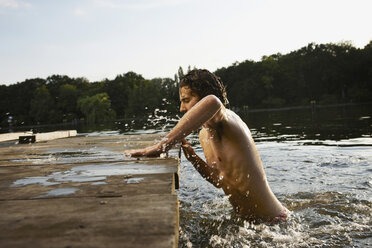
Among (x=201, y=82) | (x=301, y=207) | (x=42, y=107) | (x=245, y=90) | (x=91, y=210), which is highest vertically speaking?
(x=245, y=90)

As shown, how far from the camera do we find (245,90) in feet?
276

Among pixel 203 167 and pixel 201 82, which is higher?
pixel 201 82

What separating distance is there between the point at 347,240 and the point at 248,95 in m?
83.4

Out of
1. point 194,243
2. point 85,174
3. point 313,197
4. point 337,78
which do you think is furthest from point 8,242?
point 337,78

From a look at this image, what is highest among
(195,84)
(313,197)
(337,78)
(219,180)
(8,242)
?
(337,78)

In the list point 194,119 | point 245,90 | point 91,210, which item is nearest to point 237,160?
point 194,119

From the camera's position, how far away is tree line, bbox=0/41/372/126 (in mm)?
72875

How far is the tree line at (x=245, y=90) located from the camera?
7288 cm

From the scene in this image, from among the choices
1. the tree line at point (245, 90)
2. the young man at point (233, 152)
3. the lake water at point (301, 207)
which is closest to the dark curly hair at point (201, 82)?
the young man at point (233, 152)

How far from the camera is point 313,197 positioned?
445 centimetres

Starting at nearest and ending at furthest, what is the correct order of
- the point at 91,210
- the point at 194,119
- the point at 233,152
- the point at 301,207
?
the point at 91,210, the point at 194,119, the point at 233,152, the point at 301,207

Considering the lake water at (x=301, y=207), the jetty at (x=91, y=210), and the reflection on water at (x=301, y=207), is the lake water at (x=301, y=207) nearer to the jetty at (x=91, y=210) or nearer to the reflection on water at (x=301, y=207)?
the reflection on water at (x=301, y=207)

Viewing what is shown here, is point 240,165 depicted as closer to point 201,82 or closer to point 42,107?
point 201,82

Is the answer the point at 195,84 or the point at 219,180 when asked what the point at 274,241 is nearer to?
the point at 219,180
